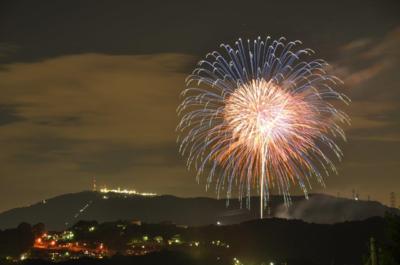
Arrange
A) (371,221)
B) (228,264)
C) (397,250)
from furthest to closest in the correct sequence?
(371,221) → (228,264) → (397,250)

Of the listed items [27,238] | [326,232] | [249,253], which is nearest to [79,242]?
[27,238]

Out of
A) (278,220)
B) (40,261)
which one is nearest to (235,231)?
(278,220)

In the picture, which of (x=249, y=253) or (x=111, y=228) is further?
(x=111, y=228)

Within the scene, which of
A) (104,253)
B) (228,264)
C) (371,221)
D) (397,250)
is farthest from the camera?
(371,221)

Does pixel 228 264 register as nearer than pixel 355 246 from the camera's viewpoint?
Yes

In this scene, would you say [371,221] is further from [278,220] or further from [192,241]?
[192,241]

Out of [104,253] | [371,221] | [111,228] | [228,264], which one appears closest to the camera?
[228,264]

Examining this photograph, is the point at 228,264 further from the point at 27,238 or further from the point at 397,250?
the point at 397,250

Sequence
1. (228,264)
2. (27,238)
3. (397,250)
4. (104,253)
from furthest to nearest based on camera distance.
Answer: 1. (27,238)
2. (104,253)
3. (228,264)
4. (397,250)
